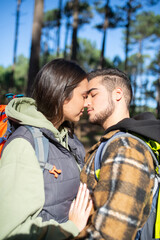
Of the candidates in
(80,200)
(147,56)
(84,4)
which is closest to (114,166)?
(80,200)

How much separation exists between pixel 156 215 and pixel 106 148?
0.68 metres

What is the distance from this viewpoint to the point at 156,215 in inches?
60.6

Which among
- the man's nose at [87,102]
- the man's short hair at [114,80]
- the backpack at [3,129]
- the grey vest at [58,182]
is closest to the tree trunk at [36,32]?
the man's short hair at [114,80]

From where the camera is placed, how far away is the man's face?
7.20 ft

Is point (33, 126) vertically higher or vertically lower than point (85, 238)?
higher

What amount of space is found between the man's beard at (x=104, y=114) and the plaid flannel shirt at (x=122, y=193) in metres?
0.68

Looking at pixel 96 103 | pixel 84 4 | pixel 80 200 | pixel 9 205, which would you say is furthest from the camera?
pixel 84 4

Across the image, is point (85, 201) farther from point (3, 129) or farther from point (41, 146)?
point (3, 129)

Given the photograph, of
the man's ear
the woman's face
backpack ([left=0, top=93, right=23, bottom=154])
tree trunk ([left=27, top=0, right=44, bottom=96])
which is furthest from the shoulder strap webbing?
tree trunk ([left=27, top=0, right=44, bottom=96])

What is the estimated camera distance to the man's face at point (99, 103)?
7.20 feet

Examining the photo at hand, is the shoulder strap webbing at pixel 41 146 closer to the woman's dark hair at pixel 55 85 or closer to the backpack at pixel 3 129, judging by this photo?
the backpack at pixel 3 129

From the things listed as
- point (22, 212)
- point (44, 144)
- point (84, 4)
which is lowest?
point (22, 212)

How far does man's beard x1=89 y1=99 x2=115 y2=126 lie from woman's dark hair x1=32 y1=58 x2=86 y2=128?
43cm

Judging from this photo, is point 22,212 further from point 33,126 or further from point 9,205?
point 33,126
